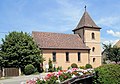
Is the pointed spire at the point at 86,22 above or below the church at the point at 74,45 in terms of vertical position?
above

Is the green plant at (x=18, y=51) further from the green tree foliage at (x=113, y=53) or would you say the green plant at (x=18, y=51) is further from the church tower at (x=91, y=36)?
the green tree foliage at (x=113, y=53)

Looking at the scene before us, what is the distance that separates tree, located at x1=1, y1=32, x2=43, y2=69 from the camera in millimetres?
35344

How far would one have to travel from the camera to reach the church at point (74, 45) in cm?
4256

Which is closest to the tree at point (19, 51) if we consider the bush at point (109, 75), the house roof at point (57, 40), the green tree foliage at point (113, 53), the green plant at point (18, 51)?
the green plant at point (18, 51)

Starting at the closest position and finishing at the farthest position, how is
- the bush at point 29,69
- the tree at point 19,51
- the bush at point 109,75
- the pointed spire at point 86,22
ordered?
the bush at point 109,75 < the bush at point 29,69 < the tree at point 19,51 < the pointed spire at point 86,22

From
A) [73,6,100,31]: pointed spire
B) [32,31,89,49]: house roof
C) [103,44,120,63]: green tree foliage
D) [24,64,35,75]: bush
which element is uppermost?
[73,6,100,31]: pointed spire

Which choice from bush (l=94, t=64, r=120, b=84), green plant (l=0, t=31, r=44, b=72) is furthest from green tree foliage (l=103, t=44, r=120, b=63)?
bush (l=94, t=64, r=120, b=84)

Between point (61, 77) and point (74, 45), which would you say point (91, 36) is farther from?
point (61, 77)

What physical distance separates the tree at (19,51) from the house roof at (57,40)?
431 cm

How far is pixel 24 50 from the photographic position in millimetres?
35188

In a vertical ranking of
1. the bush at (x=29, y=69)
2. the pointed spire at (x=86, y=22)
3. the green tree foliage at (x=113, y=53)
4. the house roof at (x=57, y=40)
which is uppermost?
the pointed spire at (x=86, y=22)

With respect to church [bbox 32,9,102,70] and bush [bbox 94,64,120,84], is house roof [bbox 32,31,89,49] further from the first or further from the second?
bush [bbox 94,64,120,84]

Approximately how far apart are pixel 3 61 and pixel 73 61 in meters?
14.8

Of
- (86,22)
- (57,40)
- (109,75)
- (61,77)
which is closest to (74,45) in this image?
(57,40)
